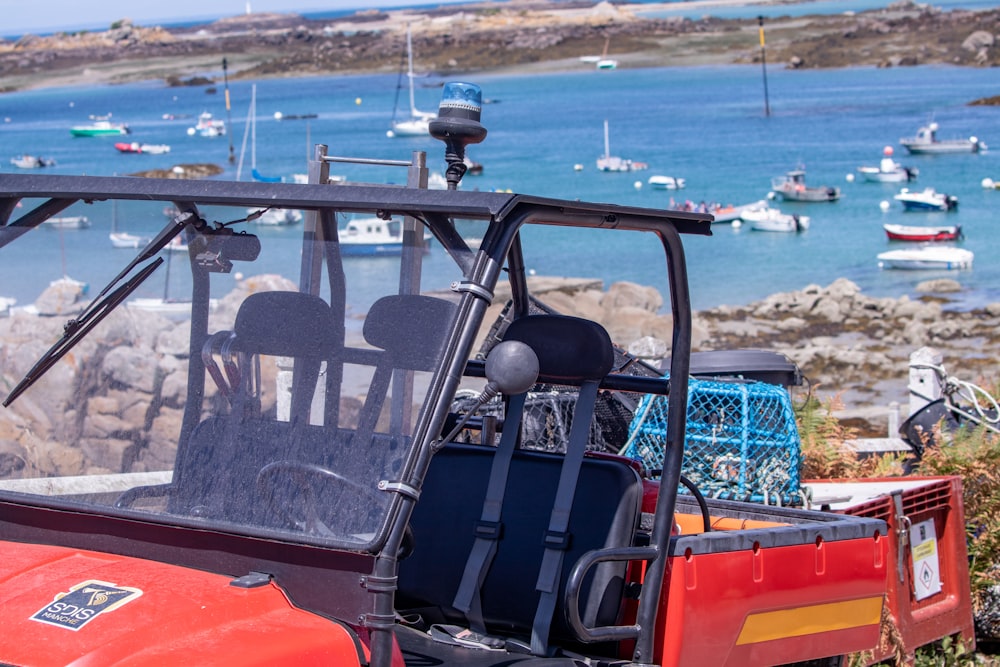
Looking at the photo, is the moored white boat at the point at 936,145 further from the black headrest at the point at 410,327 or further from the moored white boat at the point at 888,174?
the black headrest at the point at 410,327

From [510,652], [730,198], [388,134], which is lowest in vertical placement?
[510,652]

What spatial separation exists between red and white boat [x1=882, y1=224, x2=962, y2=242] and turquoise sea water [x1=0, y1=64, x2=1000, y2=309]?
741 mm

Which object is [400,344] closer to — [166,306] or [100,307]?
[166,306]

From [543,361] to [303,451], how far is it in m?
0.89

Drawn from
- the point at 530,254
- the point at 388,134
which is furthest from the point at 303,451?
the point at 388,134

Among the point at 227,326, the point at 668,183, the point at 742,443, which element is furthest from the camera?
the point at 668,183

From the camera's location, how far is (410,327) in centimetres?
330

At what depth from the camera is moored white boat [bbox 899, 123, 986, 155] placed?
6256 cm

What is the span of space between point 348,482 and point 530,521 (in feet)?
3.45

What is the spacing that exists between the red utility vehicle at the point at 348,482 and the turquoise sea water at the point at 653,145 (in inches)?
14.1

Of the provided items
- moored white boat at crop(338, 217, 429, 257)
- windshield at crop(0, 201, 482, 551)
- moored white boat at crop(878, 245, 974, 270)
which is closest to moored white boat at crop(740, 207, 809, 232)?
moored white boat at crop(878, 245, 974, 270)

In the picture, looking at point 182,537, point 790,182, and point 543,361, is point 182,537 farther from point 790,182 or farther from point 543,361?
point 790,182

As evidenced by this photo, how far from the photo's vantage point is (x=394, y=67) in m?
147

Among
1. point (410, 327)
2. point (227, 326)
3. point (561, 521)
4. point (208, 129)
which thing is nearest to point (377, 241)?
point (410, 327)
